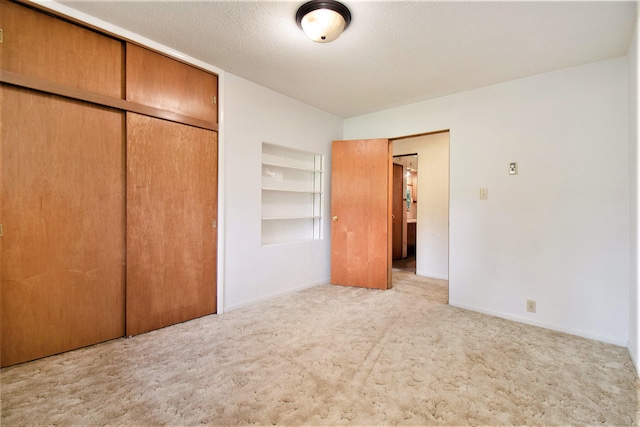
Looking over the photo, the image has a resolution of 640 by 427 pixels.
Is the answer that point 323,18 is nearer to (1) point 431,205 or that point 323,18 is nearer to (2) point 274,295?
(2) point 274,295

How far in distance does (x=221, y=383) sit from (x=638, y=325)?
9.12 feet

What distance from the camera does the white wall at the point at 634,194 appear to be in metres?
1.98

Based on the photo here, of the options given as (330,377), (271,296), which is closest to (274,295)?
(271,296)

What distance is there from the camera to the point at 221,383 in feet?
5.78

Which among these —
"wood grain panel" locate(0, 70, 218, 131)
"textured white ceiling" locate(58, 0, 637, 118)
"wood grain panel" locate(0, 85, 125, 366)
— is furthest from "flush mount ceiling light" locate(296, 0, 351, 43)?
"wood grain panel" locate(0, 85, 125, 366)

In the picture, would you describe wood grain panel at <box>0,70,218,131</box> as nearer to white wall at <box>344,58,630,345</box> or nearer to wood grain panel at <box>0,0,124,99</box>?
wood grain panel at <box>0,0,124,99</box>

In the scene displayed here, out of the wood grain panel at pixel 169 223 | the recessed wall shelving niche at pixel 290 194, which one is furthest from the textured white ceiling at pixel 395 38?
the recessed wall shelving niche at pixel 290 194

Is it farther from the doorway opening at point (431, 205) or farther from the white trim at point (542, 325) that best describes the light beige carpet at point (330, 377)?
the doorway opening at point (431, 205)

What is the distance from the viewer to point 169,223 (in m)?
2.56

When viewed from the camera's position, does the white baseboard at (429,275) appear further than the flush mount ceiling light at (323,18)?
Answer: Yes

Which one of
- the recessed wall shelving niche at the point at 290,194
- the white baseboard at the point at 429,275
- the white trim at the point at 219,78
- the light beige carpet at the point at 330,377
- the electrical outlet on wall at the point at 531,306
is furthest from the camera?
the white baseboard at the point at 429,275

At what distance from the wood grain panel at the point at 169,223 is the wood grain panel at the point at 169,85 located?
0.56ft

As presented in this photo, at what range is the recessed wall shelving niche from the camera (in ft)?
12.1

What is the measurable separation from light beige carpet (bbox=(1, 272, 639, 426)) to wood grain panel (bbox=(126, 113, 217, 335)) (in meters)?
0.23
